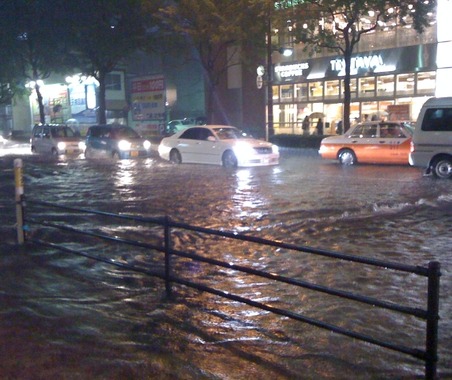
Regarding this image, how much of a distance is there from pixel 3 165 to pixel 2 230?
16742mm

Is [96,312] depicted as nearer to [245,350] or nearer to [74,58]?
[245,350]

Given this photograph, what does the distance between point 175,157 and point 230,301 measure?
17706 millimetres

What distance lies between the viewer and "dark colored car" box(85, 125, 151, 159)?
2678 cm

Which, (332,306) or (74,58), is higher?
(74,58)

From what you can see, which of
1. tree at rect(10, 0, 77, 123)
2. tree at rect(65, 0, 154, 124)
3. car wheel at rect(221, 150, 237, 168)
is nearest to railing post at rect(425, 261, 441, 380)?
car wheel at rect(221, 150, 237, 168)

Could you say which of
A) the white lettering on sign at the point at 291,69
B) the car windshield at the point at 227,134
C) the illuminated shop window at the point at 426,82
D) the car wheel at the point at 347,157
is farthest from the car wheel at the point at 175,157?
the white lettering on sign at the point at 291,69

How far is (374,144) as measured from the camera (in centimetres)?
2097

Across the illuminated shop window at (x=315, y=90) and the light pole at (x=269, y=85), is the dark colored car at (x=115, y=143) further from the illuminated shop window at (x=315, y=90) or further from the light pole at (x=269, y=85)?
the illuminated shop window at (x=315, y=90)

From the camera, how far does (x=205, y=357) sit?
17.0 feet

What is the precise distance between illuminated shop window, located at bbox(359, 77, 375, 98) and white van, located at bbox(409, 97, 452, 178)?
57.8 ft

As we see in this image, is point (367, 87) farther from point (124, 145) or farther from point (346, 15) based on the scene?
point (124, 145)

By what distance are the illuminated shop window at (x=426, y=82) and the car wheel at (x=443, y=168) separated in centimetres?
1553

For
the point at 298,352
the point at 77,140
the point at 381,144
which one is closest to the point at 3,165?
the point at 77,140

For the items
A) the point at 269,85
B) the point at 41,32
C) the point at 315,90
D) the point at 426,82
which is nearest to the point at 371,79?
the point at 426,82
